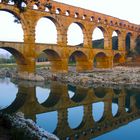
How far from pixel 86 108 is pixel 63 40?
2467 centimetres

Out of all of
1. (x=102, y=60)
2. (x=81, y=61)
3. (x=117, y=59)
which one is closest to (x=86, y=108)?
(x=81, y=61)

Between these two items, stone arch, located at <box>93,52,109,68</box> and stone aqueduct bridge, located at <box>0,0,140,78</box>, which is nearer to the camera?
stone aqueduct bridge, located at <box>0,0,140,78</box>

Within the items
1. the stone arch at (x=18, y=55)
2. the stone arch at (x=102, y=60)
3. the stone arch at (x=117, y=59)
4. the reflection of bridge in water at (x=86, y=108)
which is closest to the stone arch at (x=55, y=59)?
the stone arch at (x=18, y=55)

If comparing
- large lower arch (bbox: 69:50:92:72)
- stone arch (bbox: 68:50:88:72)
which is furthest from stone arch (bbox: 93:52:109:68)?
stone arch (bbox: 68:50:88:72)

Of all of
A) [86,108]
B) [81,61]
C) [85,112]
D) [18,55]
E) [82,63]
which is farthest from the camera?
[81,61]

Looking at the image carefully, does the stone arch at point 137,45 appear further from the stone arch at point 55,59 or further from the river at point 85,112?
the river at point 85,112

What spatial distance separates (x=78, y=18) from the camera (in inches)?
1789

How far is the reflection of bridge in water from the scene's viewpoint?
13.1m

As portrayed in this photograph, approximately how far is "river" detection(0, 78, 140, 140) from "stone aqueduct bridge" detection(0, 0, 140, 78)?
11.4m

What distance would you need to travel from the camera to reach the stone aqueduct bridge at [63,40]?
120ft

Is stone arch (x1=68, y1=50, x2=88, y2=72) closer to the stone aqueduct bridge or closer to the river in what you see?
the stone aqueduct bridge

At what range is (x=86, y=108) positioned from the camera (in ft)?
60.6

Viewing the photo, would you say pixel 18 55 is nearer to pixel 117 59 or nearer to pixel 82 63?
pixel 82 63

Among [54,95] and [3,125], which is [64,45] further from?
[3,125]
